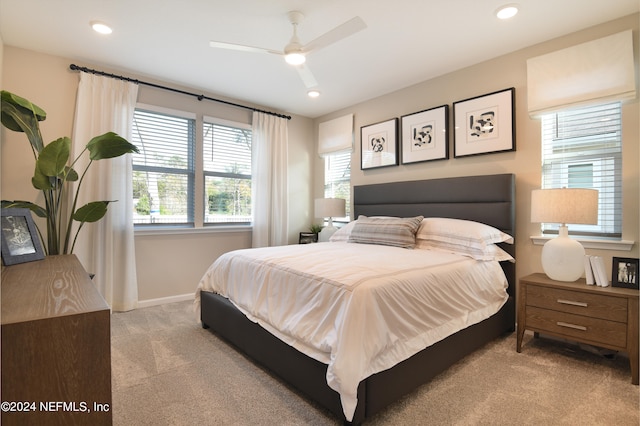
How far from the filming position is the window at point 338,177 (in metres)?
4.74

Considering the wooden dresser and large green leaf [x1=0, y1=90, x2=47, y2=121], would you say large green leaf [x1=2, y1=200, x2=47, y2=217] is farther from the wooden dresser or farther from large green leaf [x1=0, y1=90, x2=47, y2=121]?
the wooden dresser

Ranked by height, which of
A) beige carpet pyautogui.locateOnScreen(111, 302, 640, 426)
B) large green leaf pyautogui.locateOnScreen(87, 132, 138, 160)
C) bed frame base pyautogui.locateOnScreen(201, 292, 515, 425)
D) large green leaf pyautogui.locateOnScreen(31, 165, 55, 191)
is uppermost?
large green leaf pyautogui.locateOnScreen(87, 132, 138, 160)

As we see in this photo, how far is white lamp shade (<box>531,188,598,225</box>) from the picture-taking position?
225 centimetres

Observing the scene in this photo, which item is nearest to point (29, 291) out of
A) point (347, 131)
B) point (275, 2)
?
point (275, 2)

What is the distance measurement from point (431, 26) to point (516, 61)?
1028 millimetres

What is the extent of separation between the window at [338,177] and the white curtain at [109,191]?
273cm

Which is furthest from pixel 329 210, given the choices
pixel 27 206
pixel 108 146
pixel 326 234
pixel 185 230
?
pixel 27 206

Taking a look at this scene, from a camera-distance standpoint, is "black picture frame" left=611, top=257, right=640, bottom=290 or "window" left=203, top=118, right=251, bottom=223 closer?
"black picture frame" left=611, top=257, right=640, bottom=290

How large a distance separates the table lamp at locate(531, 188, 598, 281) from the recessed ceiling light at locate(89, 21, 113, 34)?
373 cm

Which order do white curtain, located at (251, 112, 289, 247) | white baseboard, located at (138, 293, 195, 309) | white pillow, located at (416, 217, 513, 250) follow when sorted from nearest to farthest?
white pillow, located at (416, 217, 513, 250) < white baseboard, located at (138, 293, 195, 309) < white curtain, located at (251, 112, 289, 247)

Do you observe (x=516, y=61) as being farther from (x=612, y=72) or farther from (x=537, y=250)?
(x=537, y=250)

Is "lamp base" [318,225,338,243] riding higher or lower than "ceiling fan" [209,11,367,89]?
lower

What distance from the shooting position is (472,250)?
2619 mm

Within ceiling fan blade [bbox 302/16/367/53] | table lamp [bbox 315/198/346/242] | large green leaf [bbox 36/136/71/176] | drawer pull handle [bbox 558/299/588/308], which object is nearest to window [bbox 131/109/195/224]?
large green leaf [bbox 36/136/71/176]
